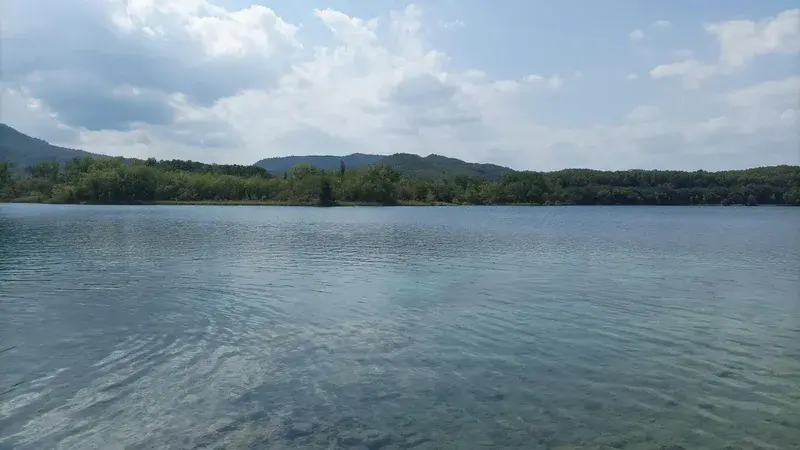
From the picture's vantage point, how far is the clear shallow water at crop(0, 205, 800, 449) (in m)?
13.7

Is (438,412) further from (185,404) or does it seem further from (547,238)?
(547,238)

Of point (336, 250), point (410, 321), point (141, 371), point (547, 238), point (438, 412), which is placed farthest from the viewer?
point (547, 238)

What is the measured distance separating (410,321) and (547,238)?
182ft

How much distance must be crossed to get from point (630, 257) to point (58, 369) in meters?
49.0

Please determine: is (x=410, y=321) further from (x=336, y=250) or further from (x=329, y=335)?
(x=336, y=250)

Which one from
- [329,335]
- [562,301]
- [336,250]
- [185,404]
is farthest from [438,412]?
[336,250]

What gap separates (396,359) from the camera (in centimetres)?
Answer: 1953

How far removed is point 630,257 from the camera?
2116 inches

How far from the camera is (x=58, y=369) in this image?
59.4 feet

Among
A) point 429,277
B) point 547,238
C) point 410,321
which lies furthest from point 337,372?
point 547,238

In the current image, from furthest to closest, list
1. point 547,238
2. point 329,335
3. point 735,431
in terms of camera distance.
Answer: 1. point 547,238
2. point 329,335
3. point 735,431

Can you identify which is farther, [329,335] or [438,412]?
[329,335]

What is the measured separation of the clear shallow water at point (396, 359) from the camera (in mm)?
13734

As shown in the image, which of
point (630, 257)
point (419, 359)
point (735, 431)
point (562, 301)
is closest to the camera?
point (735, 431)
